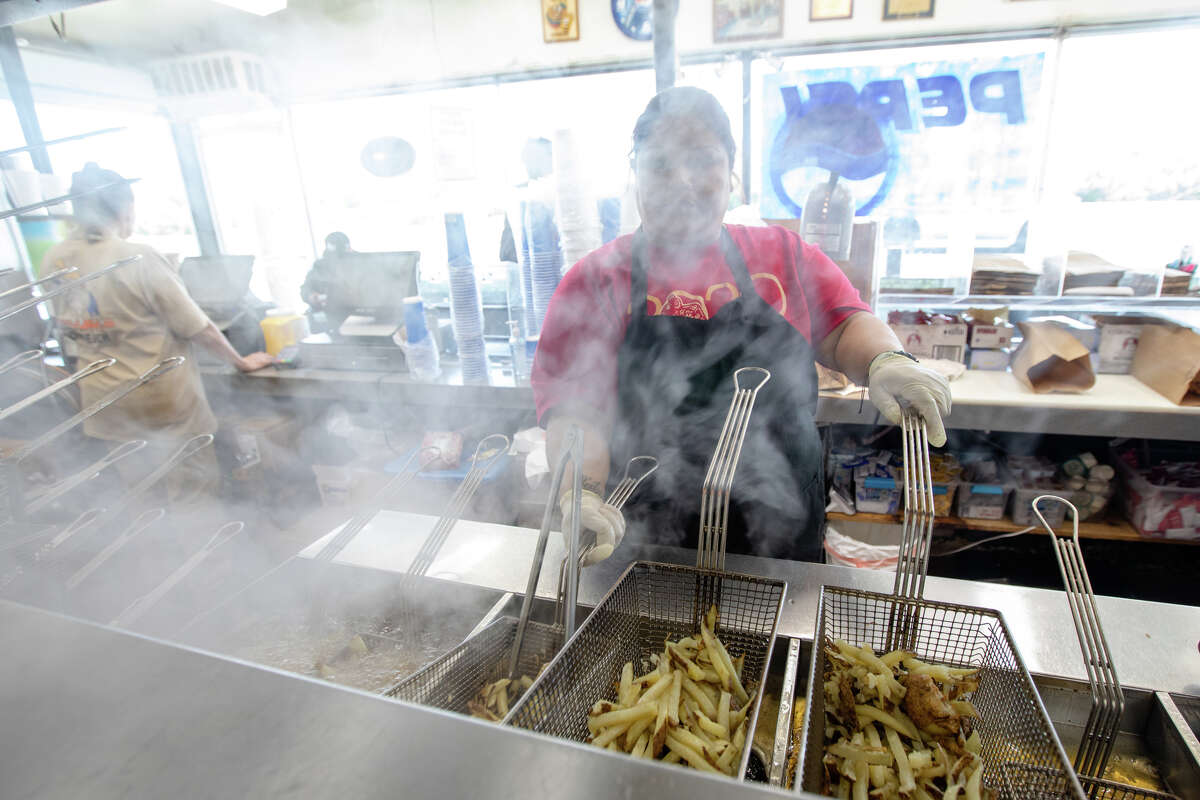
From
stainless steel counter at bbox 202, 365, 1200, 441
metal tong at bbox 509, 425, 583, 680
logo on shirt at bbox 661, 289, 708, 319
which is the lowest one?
stainless steel counter at bbox 202, 365, 1200, 441

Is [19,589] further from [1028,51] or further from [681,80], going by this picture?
[1028,51]

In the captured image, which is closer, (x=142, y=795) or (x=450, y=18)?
(x=142, y=795)

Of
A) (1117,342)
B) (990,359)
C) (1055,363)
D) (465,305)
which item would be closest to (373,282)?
(465,305)

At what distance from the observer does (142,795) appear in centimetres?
28

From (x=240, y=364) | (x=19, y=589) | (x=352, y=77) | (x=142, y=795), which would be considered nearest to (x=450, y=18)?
(x=352, y=77)

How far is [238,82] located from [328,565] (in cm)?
407

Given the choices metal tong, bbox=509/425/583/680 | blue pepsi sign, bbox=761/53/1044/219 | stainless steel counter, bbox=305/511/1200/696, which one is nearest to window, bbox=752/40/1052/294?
blue pepsi sign, bbox=761/53/1044/219

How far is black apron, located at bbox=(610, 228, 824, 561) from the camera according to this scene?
5.99ft

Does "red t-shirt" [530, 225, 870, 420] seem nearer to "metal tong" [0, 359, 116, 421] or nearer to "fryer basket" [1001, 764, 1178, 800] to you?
"metal tong" [0, 359, 116, 421]

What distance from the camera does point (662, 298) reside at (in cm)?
185

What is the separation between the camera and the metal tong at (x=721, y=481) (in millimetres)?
1047

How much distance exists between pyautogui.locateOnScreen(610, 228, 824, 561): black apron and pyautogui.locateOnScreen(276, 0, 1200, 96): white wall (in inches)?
98.1

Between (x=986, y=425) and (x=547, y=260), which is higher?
(x=547, y=260)

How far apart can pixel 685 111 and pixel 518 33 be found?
2904 millimetres
